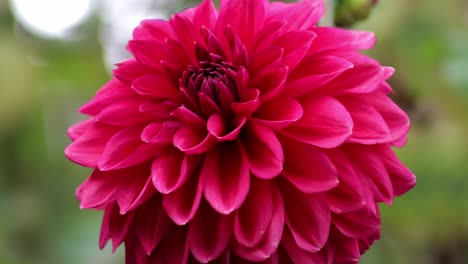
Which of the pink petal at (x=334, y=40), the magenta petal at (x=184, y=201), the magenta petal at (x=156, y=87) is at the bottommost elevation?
the magenta petal at (x=184, y=201)

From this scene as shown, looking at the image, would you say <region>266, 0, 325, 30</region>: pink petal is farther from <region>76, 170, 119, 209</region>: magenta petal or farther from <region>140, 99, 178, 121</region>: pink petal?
<region>76, 170, 119, 209</region>: magenta petal

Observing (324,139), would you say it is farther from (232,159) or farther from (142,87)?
(142,87)

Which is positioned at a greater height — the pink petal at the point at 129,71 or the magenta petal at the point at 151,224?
the pink petal at the point at 129,71

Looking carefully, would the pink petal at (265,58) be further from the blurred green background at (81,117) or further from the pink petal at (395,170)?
the blurred green background at (81,117)

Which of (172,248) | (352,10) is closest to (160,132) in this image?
(172,248)

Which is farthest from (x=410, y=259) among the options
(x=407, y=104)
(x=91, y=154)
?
(x=91, y=154)

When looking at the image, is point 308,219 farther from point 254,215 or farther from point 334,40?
point 334,40

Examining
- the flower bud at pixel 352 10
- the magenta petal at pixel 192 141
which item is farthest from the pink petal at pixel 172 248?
the flower bud at pixel 352 10
